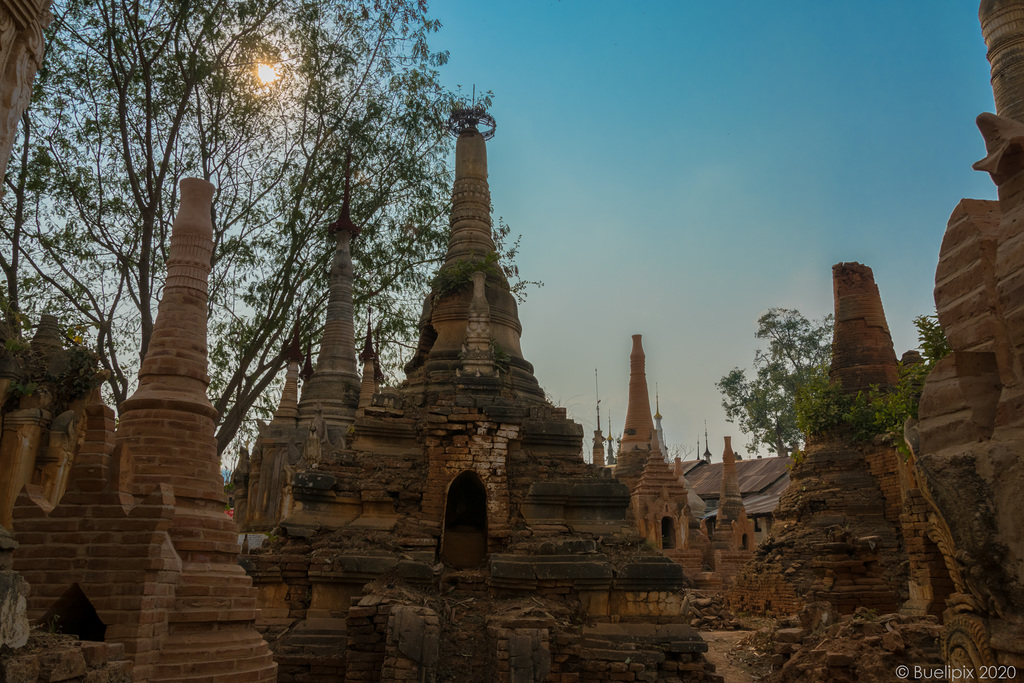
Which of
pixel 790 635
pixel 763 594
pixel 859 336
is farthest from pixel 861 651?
pixel 859 336

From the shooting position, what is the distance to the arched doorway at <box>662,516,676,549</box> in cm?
2312

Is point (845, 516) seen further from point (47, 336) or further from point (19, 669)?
point (47, 336)

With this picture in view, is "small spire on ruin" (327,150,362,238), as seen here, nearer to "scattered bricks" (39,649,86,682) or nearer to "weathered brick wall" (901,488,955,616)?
"weathered brick wall" (901,488,955,616)

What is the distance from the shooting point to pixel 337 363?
19.2 m

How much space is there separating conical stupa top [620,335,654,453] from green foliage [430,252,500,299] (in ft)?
48.0

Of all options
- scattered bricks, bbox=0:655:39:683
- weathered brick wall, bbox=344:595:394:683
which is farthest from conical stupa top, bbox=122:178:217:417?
scattered bricks, bbox=0:655:39:683

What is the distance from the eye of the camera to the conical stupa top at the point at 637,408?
86.0ft

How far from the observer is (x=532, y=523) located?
924 centimetres

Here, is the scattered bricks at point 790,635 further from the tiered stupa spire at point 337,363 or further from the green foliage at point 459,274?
the tiered stupa spire at point 337,363

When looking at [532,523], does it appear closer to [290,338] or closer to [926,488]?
[926,488]

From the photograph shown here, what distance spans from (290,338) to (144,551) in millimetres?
13428

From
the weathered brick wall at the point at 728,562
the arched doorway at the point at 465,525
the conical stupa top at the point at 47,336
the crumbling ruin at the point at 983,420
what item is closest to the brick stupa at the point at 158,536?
the arched doorway at the point at 465,525

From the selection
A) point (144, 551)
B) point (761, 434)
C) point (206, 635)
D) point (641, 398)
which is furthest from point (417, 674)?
point (761, 434)

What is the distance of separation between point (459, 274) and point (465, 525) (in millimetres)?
4364
